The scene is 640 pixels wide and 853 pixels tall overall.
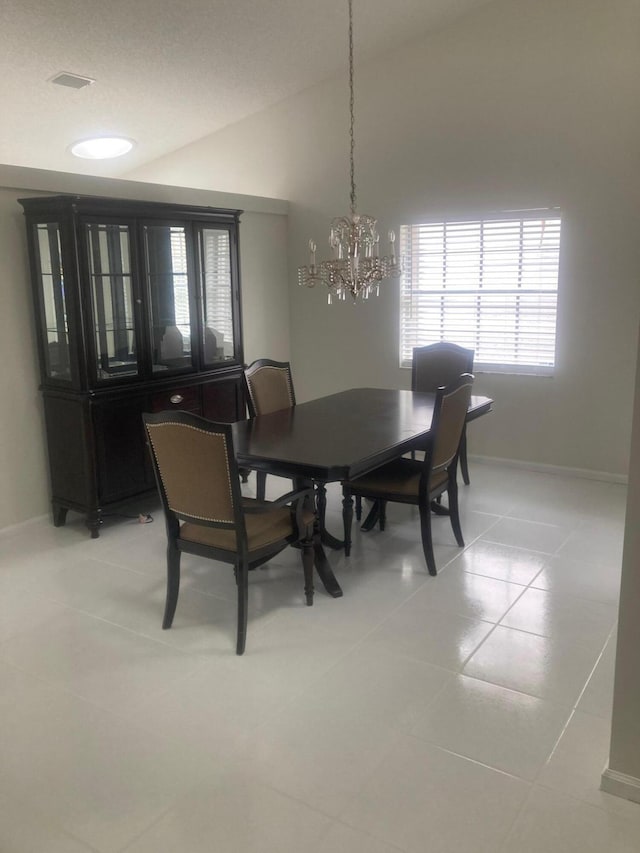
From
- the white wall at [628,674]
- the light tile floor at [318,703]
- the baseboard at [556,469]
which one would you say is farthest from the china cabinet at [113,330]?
the white wall at [628,674]

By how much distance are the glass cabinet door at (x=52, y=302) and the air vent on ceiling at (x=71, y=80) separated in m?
1.13

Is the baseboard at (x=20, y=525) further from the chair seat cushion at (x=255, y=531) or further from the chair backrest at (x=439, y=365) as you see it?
the chair backrest at (x=439, y=365)

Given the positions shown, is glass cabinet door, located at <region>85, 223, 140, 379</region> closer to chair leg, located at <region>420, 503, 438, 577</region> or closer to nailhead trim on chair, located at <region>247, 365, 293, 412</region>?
nailhead trim on chair, located at <region>247, 365, 293, 412</region>

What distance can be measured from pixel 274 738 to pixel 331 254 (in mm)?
4371

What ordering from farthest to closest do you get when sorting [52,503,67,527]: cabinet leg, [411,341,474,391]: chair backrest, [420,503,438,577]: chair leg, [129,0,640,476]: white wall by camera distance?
[411,341,474,391]: chair backrest → [129,0,640,476]: white wall → [52,503,67,527]: cabinet leg → [420,503,438,577]: chair leg

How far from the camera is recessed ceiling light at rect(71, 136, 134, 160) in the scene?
5.47 m

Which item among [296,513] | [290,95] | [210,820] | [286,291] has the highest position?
[290,95]

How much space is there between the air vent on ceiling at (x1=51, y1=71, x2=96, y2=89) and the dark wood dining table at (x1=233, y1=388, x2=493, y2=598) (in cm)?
243

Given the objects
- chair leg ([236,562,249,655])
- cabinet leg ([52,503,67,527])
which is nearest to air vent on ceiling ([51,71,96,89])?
cabinet leg ([52,503,67,527])

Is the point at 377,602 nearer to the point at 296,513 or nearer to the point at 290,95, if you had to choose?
the point at 296,513

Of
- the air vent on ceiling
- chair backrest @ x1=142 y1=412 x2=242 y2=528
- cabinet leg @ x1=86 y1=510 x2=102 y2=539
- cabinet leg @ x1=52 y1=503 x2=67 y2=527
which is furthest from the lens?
the air vent on ceiling

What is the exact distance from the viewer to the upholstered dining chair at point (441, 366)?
15.6ft

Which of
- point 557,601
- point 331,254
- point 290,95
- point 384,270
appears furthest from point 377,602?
point 290,95

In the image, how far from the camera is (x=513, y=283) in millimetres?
5082
